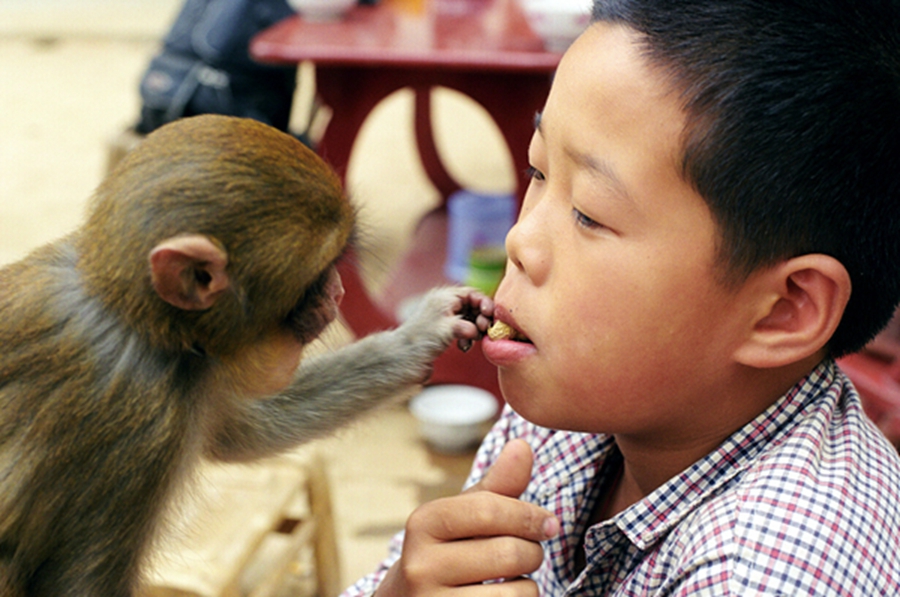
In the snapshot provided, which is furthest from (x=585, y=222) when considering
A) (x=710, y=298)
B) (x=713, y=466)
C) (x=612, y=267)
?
(x=713, y=466)

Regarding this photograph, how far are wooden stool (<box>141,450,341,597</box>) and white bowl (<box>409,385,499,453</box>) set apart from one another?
0.81 m

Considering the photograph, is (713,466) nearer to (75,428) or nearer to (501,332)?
(501,332)

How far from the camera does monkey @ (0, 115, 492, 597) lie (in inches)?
52.5

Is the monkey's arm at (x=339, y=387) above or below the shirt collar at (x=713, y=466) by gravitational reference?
below

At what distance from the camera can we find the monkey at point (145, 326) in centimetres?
133

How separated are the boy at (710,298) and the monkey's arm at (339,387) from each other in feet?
2.03

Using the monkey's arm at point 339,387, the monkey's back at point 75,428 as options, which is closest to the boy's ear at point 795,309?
the monkey's arm at point 339,387

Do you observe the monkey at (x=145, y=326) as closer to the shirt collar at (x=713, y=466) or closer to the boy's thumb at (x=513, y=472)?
the boy's thumb at (x=513, y=472)

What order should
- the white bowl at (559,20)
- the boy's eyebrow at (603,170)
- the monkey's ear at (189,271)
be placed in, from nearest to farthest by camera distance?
the boy's eyebrow at (603,170) < the monkey's ear at (189,271) < the white bowl at (559,20)

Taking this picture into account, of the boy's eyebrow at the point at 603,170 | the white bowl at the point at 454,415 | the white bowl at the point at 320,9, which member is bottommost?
the white bowl at the point at 454,415

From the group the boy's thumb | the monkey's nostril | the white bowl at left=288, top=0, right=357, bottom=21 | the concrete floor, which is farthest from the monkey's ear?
the white bowl at left=288, top=0, right=357, bottom=21

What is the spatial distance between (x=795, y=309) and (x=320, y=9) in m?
3.30

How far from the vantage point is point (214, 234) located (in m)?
1.33

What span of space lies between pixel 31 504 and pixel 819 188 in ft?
4.02
